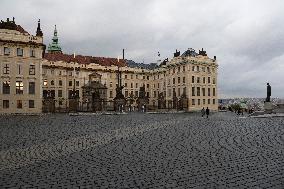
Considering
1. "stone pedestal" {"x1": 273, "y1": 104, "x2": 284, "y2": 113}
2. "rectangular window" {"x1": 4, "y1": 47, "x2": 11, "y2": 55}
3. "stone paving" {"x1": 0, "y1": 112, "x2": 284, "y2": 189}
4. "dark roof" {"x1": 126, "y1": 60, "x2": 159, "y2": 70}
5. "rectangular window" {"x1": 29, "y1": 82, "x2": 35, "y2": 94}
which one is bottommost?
"stone paving" {"x1": 0, "y1": 112, "x2": 284, "y2": 189}

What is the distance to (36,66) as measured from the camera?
50.2m

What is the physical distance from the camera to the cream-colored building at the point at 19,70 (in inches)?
1866

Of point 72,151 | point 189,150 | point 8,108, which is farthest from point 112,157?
point 8,108

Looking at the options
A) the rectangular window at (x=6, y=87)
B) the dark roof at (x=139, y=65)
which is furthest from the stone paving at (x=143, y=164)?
the dark roof at (x=139, y=65)

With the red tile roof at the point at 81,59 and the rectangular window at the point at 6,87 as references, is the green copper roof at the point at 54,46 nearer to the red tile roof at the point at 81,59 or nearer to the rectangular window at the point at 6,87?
the red tile roof at the point at 81,59

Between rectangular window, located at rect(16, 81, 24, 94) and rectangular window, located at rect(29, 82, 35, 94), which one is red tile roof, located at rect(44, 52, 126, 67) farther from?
rectangular window, located at rect(16, 81, 24, 94)

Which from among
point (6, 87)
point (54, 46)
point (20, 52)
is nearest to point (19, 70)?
point (20, 52)

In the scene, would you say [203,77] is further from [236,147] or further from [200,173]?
[200,173]

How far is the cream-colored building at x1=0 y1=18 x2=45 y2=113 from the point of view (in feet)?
156

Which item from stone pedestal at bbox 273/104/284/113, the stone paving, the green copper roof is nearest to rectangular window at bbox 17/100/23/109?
the stone paving

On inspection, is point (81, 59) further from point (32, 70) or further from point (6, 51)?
point (6, 51)

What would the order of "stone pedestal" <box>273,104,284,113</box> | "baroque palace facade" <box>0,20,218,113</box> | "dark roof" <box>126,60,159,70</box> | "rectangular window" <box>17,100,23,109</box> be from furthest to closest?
"dark roof" <box>126,60,159,70</box> → "baroque palace facade" <box>0,20,218,113</box> → "rectangular window" <box>17,100,23,109</box> → "stone pedestal" <box>273,104,284,113</box>

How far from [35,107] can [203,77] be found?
1680 inches

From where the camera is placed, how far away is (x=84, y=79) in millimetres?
78625
